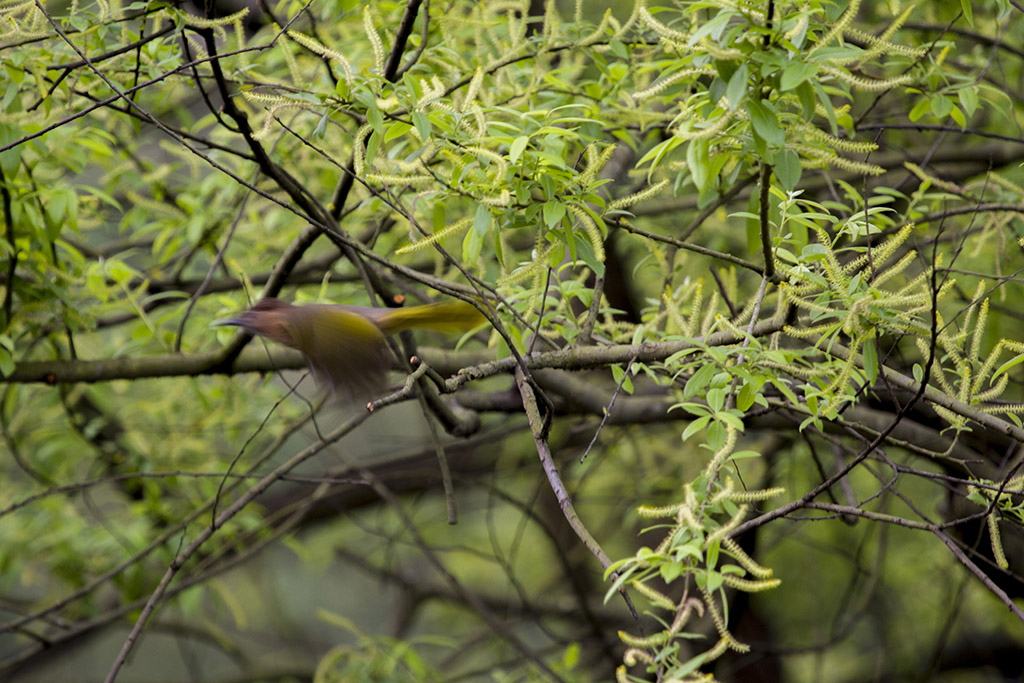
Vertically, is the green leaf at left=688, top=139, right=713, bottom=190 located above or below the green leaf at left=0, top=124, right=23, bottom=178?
below

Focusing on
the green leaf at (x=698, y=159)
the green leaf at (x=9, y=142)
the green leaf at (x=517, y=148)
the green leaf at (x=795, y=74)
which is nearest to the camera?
the green leaf at (x=795, y=74)

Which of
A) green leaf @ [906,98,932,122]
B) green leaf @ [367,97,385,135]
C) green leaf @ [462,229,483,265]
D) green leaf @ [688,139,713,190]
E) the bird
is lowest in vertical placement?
the bird

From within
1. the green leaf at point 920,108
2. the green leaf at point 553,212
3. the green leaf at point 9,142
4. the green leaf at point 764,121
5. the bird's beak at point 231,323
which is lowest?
the bird's beak at point 231,323

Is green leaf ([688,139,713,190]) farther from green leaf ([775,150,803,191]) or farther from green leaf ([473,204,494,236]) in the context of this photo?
green leaf ([473,204,494,236])

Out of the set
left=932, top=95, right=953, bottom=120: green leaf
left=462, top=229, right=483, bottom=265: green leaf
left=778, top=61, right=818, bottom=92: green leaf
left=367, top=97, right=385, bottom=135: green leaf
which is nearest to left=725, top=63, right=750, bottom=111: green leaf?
left=778, top=61, right=818, bottom=92: green leaf

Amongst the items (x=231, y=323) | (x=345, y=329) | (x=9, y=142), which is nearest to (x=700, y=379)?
(x=345, y=329)

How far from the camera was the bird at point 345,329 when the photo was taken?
2420 mm

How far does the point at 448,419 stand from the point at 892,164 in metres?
1.98

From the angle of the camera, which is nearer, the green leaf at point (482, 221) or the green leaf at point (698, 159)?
the green leaf at point (698, 159)

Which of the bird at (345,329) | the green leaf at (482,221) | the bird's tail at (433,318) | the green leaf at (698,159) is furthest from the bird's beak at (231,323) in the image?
the green leaf at (698,159)

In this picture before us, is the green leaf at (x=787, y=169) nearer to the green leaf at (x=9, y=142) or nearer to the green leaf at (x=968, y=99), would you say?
the green leaf at (x=968, y=99)

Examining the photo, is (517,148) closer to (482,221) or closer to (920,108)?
(482,221)

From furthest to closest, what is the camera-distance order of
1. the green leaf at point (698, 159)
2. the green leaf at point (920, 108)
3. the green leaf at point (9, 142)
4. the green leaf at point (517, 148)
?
1. the green leaf at point (920, 108)
2. the green leaf at point (9, 142)
3. the green leaf at point (517, 148)
4. the green leaf at point (698, 159)

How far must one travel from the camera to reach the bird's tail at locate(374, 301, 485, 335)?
242cm
